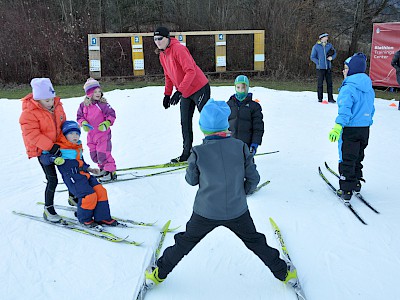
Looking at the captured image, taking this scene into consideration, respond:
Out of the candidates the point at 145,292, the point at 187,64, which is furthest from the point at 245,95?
the point at 145,292

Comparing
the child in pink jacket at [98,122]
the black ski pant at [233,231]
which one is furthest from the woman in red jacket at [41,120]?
the black ski pant at [233,231]

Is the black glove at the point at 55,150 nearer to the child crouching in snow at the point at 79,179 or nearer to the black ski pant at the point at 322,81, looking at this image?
the child crouching in snow at the point at 79,179

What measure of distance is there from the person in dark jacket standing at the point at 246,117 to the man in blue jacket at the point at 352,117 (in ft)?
2.86

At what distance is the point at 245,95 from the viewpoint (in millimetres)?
4098

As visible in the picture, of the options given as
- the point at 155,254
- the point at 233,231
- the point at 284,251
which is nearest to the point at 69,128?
the point at 155,254

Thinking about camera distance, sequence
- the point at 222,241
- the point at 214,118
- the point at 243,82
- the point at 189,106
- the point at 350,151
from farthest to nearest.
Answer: the point at 189,106
the point at 243,82
the point at 350,151
the point at 222,241
the point at 214,118

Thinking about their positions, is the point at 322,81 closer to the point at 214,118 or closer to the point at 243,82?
the point at 243,82

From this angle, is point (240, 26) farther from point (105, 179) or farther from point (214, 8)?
point (105, 179)

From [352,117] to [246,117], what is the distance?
1.10 meters

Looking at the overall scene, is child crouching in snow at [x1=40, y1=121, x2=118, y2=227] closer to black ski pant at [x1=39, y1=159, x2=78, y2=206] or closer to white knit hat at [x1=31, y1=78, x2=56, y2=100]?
black ski pant at [x1=39, y1=159, x2=78, y2=206]

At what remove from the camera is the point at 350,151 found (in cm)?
364

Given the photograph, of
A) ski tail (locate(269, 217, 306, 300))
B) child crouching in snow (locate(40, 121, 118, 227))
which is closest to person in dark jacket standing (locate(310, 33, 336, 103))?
ski tail (locate(269, 217, 306, 300))

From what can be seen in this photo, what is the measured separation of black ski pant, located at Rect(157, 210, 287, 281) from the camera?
7.74 ft

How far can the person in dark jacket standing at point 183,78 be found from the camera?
450cm
